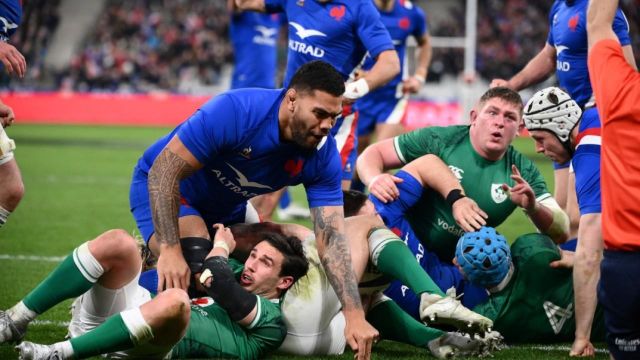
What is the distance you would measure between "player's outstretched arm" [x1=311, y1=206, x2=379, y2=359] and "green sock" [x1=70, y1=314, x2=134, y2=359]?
1.17 meters

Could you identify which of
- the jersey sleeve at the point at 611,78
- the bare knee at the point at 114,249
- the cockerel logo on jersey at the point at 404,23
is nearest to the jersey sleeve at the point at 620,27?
the jersey sleeve at the point at 611,78

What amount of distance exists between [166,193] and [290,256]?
2.88ft

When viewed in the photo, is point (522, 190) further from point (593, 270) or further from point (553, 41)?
point (553, 41)

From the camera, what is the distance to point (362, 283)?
5.85 m

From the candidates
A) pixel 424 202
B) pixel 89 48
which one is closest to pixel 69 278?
pixel 424 202

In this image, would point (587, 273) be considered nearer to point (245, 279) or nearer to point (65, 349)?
point (245, 279)

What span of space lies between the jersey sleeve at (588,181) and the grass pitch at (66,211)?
3.09 feet

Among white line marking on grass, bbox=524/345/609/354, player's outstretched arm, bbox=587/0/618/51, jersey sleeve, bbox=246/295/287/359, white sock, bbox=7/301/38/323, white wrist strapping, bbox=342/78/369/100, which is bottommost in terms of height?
white line marking on grass, bbox=524/345/609/354

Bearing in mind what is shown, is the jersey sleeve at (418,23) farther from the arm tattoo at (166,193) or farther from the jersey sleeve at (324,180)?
the arm tattoo at (166,193)

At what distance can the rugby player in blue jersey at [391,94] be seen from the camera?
36.2 feet

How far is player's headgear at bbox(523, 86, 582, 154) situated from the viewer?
20.3 ft

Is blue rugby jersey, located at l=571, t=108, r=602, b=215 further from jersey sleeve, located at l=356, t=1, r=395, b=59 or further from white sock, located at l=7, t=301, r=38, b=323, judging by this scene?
white sock, located at l=7, t=301, r=38, b=323

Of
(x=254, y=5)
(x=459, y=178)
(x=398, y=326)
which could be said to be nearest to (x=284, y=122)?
(x=398, y=326)

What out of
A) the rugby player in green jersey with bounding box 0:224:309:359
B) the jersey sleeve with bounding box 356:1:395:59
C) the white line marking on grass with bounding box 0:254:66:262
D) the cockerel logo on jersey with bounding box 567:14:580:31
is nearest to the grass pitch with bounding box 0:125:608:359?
the white line marking on grass with bounding box 0:254:66:262
